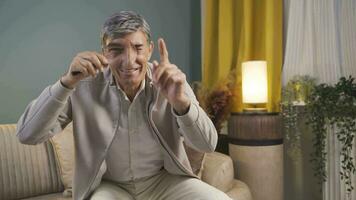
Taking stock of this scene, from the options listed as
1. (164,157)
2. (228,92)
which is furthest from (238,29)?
(164,157)

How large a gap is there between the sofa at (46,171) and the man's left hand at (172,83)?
94cm

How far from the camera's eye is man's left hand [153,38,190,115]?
111 cm

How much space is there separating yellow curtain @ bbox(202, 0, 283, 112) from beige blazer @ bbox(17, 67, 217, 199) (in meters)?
1.27

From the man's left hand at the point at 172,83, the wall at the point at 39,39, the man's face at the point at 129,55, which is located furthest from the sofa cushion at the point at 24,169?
the man's left hand at the point at 172,83

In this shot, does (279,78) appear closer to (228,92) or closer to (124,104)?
(228,92)

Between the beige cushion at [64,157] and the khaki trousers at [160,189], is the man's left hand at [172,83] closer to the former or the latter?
the khaki trousers at [160,189]

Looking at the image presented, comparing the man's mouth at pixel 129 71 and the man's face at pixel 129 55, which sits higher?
the man's face at pixel 129 55

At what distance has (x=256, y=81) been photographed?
87.4 inches

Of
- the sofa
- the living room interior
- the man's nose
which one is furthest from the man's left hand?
the sofa

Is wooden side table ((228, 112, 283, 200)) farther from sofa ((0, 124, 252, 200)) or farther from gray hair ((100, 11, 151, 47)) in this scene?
gray hair ((100, 11, 151, 47))

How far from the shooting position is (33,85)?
95.1 inches

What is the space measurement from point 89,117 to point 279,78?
5.00 ft

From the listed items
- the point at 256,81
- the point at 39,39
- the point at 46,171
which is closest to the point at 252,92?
the point at 256,81

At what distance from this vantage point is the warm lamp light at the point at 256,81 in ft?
7.27
